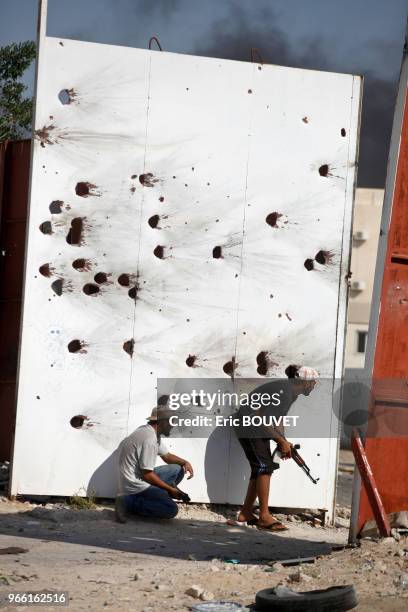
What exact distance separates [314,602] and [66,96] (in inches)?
214

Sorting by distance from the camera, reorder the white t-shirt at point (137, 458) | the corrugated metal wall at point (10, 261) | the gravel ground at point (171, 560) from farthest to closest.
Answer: the corrugated metal wall at point (10, 261) → the white t-shirt at point (137, 458) → the gravel ground at point (171, 560)

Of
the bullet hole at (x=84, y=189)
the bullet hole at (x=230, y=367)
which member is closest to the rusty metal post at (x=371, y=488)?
the bullet hole at (x=230, y=367)

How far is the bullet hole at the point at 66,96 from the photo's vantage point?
30.3 ft

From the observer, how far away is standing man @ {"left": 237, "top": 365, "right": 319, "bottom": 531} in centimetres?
916

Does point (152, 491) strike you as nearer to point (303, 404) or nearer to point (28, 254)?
point (303, 404)

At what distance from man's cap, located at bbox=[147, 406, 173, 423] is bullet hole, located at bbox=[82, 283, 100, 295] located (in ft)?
3.84

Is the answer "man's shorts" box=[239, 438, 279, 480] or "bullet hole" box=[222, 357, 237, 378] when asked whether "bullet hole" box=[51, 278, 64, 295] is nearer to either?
"bullet hole" box=[222, 357, 237, 378]

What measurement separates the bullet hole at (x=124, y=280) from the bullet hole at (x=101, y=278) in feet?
0.42

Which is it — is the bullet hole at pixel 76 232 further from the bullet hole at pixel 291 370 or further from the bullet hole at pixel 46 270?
the bullet hole at pixel 291 370

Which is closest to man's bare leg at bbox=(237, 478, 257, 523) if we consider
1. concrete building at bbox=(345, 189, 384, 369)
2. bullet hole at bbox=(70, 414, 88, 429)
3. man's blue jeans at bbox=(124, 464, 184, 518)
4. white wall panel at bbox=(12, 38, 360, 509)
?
white wall panel at bbox=(12, 38, 360, 509)

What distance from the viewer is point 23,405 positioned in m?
9.08

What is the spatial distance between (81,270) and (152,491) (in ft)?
6.75

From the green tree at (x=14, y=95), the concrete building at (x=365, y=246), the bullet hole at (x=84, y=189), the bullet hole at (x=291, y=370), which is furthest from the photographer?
the concrete building at (x=365, y=246)

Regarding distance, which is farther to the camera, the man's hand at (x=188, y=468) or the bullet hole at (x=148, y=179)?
the bullet hole at (x=148, y=179)
